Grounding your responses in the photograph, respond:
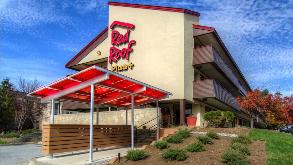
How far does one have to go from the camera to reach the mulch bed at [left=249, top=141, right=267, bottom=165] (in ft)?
43.6

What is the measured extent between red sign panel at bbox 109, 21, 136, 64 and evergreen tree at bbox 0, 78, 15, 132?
73.5 ft

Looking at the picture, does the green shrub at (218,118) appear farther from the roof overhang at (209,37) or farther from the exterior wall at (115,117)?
the roof overhang at (209,37)

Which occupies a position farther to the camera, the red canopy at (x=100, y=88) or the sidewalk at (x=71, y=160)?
the red canopy at (x=100, y=88)

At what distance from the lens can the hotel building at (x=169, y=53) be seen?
27469 mm

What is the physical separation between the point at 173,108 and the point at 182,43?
6157 mm

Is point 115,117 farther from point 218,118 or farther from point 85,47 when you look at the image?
point 218,118

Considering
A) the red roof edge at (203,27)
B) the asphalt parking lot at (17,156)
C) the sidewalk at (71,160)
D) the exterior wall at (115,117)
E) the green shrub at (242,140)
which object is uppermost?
the red roof edge at (203,27)

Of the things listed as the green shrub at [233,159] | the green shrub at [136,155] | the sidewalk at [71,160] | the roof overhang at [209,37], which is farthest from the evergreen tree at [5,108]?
the green shrub at [233,159]

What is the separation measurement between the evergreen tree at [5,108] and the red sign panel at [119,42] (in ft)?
73.5

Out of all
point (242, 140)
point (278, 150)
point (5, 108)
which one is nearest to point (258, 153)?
point (278, 150)

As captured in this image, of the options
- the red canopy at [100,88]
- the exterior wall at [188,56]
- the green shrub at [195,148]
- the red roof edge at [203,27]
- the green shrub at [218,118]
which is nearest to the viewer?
the green shrub at [195,148]

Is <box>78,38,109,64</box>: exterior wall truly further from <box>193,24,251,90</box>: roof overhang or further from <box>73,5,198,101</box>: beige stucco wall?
<box>193,24,251,90</box>: roof overhang

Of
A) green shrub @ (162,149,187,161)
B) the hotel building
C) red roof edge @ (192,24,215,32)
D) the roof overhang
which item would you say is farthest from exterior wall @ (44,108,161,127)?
green shrub @ (162,149,187,161)

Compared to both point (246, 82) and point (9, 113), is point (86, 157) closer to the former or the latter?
point (9, 113)
